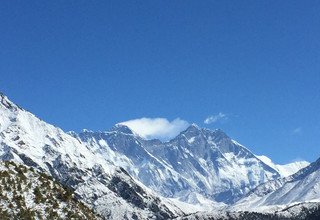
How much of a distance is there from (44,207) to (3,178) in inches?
224

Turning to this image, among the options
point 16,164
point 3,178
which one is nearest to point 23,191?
point 3,178

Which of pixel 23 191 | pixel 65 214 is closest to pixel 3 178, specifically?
pixel 23 191

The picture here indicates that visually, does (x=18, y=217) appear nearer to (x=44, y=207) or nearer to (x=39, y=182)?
(x=44, y=207)

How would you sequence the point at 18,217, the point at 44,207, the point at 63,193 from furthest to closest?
the point at 63,193 → the point at 44,207 → the point at 18,217

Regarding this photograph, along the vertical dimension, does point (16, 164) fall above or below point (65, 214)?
above

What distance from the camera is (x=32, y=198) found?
56.0 metres

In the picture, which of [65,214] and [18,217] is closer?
[18,217]

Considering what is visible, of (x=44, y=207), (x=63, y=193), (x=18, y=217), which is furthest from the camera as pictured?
(x=63, y=193)

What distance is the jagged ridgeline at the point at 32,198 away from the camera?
52938 mm

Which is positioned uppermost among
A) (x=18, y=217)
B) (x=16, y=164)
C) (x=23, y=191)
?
(x=16, y=164)

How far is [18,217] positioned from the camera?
5153 centimetres

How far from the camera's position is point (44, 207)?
55094mm

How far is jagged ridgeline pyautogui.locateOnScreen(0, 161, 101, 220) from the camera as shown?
5294cm

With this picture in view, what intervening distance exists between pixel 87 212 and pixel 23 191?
7.55 metres
